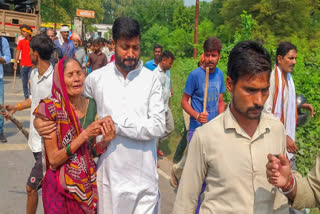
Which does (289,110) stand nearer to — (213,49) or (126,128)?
(213,49)

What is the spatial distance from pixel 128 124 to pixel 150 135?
19 cm

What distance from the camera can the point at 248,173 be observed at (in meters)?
1.83

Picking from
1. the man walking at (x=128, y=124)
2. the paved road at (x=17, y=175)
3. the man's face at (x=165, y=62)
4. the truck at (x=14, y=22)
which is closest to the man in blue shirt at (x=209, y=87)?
the paved road at (x=17, y=175)

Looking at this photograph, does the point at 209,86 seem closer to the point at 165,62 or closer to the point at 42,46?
the point at 42,46

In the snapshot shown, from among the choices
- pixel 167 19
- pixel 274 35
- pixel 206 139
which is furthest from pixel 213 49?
pixel 167 19

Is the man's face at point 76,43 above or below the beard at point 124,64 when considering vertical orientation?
above

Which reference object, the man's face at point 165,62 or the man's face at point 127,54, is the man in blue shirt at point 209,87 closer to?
the man's face at point 127,54

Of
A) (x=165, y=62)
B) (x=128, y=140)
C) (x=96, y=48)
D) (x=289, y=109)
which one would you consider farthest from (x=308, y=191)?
(x=96, y=48)

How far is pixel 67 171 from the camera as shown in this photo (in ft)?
8.46

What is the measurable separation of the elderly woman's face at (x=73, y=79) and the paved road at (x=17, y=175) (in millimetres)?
2239

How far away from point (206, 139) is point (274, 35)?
93.8 ft

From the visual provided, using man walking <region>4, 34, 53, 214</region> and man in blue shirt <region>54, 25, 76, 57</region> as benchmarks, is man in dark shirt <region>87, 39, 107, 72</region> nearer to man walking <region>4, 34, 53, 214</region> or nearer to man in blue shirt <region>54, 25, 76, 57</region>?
man in blue shirt <region>54, 25, 76, 57</region>

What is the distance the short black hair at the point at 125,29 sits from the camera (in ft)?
8.82

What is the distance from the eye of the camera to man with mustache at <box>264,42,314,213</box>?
3.68m
